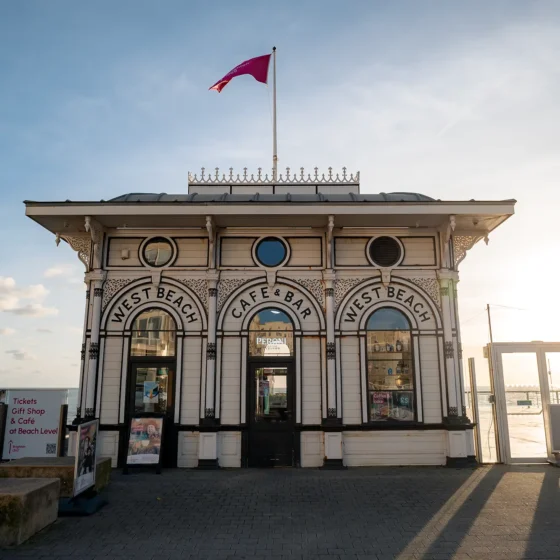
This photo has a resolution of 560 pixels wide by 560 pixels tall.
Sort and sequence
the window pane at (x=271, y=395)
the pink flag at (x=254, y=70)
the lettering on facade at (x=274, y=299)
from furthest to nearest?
the pink flag at (x=254, y=70), the lettering on facade at (x=274, y=299), the window pane at (x=271, y=395)

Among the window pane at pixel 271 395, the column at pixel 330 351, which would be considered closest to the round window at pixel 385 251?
the column at pixel 330 351

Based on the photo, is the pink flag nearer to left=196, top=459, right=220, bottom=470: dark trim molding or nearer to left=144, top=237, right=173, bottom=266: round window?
left=144, top=237, right=173, bottom=266: round window

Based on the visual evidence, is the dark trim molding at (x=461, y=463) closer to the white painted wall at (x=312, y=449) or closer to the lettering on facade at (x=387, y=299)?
the white painted wall at (x=312, y=449)

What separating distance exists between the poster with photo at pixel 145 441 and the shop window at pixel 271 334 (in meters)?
2.35

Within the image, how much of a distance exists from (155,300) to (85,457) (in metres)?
4.08

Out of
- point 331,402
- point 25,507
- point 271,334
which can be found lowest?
point 25,507

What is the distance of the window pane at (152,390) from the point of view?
10109 millimetres

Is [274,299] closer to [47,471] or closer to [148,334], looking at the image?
[148,334]

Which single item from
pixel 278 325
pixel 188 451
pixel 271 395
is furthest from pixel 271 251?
pixel 188 451

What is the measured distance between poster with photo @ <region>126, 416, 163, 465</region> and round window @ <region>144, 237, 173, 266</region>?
3268mm

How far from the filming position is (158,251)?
10.7 m

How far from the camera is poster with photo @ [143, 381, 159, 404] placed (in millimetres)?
10141

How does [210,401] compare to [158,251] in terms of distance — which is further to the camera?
[158,251]

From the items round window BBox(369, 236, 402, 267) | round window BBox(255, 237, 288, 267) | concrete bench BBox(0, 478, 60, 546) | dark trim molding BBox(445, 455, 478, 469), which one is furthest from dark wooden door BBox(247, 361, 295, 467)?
concrete bench BBox(0, 478, 60, 546)
